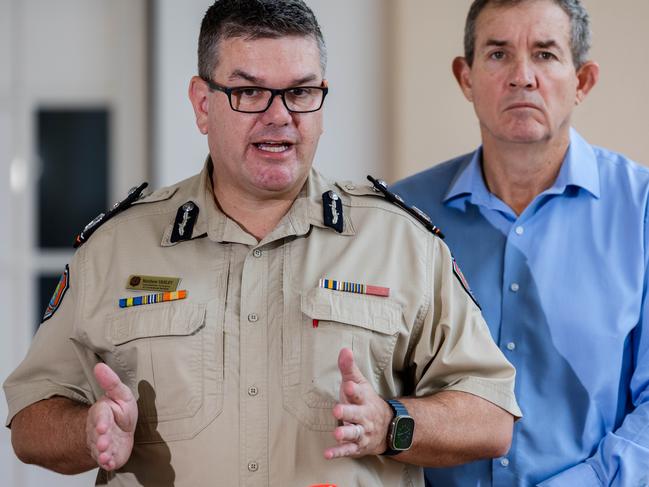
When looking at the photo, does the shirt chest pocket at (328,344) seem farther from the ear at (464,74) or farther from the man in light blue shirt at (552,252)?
the ear at (464,74)

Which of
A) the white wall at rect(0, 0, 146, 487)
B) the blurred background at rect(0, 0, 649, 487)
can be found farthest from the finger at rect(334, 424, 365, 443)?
the white wall at rect(0, 0, 146, 487)

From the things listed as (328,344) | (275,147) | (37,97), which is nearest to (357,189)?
(275,147)

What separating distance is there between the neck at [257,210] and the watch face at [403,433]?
482 mm

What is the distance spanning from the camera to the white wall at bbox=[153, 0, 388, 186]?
10.0ft

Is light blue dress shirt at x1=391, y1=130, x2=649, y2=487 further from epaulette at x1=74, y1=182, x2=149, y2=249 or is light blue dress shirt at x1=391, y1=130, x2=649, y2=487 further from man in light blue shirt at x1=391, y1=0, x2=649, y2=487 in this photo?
epaulette at x1=74, y1=182, x2=149, y2=249

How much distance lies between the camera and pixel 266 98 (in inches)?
69.2

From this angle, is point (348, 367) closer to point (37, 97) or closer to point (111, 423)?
point (111, 423)

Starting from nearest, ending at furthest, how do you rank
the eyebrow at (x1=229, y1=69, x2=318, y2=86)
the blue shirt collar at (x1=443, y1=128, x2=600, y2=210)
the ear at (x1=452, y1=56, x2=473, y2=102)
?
the eyebrow at (x1=229, y1=69, x2=318, y2=86), the blue shirt collar at (x1=443, y1=128, x2=600, y2=210), the ear at (x1=452, y1=56, x2=473, y2=102)

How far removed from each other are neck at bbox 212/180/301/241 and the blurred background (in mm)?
1184

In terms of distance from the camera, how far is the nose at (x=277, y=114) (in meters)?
1.73

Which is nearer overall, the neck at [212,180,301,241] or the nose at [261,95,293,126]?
the nose at [261,95,293,126]

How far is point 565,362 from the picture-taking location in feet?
6.72

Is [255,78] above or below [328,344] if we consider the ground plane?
above

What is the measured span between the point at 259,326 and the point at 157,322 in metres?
0.19
